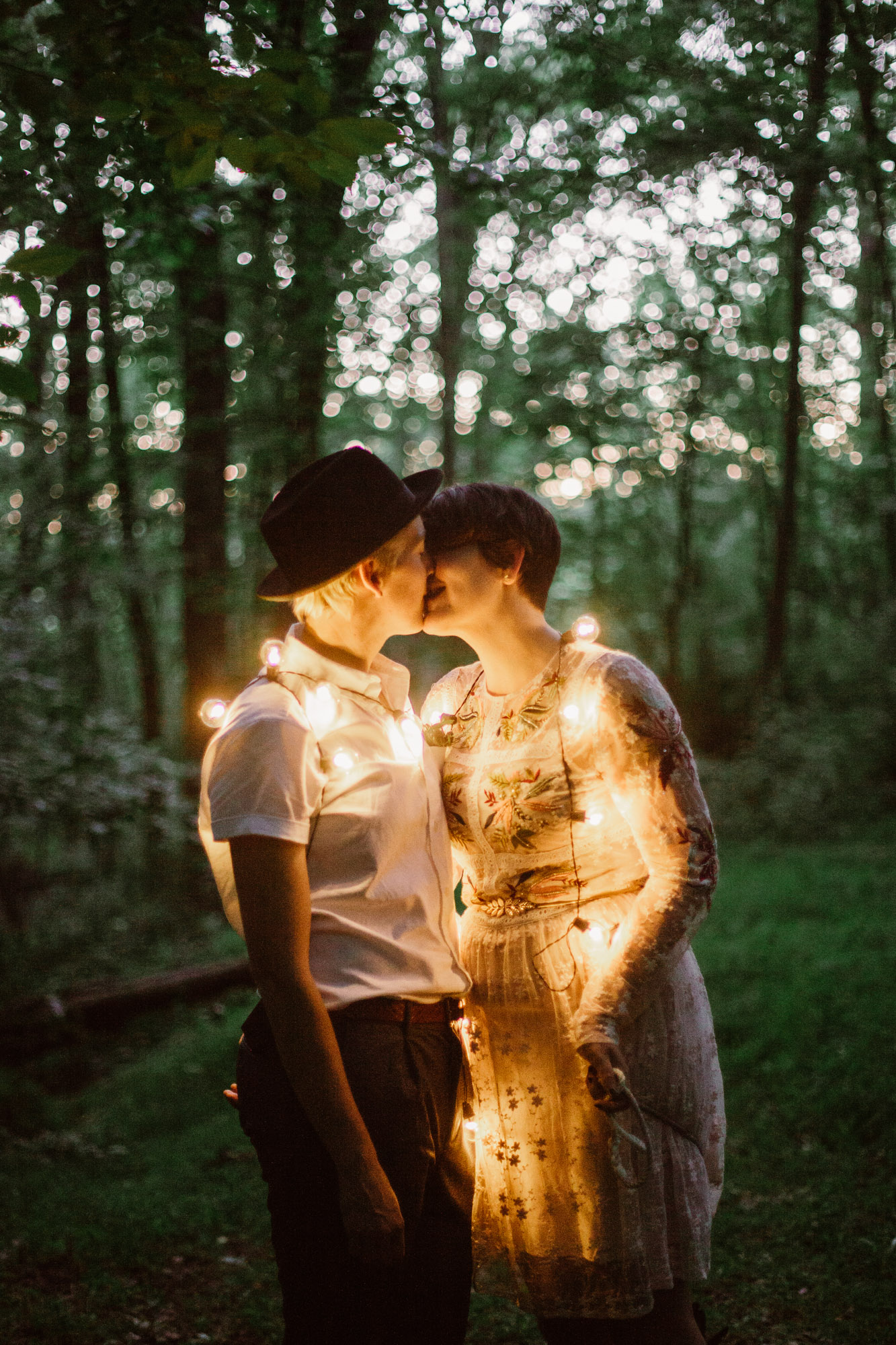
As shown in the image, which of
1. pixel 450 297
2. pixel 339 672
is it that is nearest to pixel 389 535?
pixel 339 672

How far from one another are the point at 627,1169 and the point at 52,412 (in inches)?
234

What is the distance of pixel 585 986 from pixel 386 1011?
47cm

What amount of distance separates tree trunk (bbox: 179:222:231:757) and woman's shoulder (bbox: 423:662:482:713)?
17.7 ft

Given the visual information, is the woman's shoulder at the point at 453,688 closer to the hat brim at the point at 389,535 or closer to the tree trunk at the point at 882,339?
the hat brim at the point at 389,535

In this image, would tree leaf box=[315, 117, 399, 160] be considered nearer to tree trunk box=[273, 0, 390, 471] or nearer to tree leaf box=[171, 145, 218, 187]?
tree leaf box=[171, 145, 218, 187]

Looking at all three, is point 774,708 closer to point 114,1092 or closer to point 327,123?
point 114,1092

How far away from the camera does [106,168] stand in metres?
3.42

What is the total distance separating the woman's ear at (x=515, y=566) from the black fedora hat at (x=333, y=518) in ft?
1.04

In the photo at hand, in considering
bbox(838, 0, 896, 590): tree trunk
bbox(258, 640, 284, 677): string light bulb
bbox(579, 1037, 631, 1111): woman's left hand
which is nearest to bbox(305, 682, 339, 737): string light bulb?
bbox(258, 640, 284, 677): string light bulb

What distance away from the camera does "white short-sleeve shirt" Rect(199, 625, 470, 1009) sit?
176 centimetres

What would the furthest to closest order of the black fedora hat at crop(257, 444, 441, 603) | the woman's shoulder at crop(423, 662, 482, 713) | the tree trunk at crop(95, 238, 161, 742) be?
1. the tree trunk at crop(95, 238, 161, 742)
2. the woman's shoulder at crop(423, 662, 482, 713)
3. the black fedora hat at crop(257, 444, 441, 603)

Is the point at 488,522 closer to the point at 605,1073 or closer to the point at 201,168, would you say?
the point at 201,168

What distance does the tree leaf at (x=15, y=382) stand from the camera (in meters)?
1.65

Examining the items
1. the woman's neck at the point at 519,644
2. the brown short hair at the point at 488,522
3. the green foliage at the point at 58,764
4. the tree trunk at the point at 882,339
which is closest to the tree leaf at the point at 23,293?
the brown short hair at the point at 488,522
